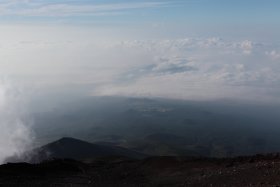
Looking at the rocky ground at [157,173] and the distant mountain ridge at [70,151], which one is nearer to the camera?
the rocky ground at [157,173]

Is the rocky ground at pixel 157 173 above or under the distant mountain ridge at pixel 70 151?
above

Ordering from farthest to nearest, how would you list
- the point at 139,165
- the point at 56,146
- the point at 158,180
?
the point at 56,146, the point at 139,165, the point at 158,180

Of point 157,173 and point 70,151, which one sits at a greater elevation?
point 157,173

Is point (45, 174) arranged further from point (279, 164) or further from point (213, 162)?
point (279, 164)

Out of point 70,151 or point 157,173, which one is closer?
point 157,173

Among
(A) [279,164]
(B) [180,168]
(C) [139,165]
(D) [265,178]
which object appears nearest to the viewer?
(D) [265,178]

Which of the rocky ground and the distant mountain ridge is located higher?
the rocky ground

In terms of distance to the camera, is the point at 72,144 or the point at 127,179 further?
the point at 72,144

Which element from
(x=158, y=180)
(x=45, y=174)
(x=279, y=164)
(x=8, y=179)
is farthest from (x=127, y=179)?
(x=279, y=164)
